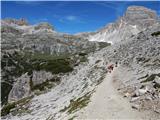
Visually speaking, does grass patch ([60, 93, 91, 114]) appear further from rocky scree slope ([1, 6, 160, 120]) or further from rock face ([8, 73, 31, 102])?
rock face ([8, 73, 31, 102])

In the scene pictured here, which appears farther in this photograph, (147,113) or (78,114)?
(78,114)

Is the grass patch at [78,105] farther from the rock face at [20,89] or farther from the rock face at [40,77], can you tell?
the rock face at [20,89]

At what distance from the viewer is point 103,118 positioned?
26250mm

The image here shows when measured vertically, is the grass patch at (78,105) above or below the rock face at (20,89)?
above

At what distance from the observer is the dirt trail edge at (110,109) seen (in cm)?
2591

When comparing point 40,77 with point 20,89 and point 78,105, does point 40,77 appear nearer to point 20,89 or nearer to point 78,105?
point 20,89

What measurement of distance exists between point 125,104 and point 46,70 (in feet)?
186

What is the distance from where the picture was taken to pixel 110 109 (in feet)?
93.9

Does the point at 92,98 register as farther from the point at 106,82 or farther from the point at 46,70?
the point at 46,70

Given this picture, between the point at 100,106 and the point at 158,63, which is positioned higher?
the point at 158,63

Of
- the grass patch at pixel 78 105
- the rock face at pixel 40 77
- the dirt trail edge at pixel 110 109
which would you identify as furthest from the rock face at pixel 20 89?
the dirt trail edge at pixel 110 109

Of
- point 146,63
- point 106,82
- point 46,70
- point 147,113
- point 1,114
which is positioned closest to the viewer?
point 147,113

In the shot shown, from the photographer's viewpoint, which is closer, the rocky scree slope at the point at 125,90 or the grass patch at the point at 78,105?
the rocky scree slope at the point at 125,90

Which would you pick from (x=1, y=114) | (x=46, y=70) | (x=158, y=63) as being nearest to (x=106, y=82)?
(x=158, y=63)
